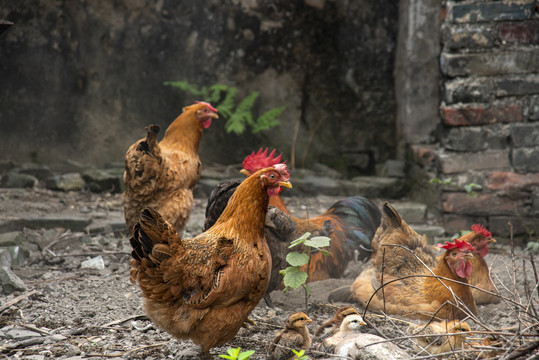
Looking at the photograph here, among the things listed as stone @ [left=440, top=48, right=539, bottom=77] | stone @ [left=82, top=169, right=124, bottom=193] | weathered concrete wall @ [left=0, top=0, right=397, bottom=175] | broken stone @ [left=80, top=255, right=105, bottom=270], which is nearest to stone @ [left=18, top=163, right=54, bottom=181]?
weathered concrete wall @ [left=0, top=0, right=397, bottom=175]

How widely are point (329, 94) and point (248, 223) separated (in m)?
5.66

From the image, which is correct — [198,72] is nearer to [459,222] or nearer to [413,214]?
[413,214]

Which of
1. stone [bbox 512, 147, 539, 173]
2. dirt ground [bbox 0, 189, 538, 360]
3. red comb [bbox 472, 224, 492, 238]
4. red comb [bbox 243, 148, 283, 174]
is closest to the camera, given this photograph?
dirt ground [bbox 0, 189, 538, 360]

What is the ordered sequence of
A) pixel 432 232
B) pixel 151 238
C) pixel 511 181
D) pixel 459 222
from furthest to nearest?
pixel 432 232 < pixel 459 222 < pixel 511 181 < pixel 151 238

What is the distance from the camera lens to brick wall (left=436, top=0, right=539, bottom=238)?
4.88m

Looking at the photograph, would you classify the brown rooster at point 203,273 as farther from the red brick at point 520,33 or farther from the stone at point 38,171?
the stone at point 38,171

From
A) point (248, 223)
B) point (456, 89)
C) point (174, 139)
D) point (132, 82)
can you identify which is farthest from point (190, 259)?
point (132, 82)

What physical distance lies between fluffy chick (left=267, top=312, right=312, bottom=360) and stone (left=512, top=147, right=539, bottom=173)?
3240mm

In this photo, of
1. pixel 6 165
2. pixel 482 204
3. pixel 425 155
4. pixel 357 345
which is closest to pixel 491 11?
pixel 482 204

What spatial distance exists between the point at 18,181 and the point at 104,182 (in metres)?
1.08

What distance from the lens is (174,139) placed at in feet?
15.9

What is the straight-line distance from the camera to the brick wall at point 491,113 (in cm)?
488

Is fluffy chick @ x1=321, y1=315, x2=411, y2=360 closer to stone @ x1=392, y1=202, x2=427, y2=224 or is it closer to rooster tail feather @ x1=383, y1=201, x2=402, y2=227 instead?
rooster tail feather @ x1=383, y1=201, x2=402, y2=227

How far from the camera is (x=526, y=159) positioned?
16.6 ft
